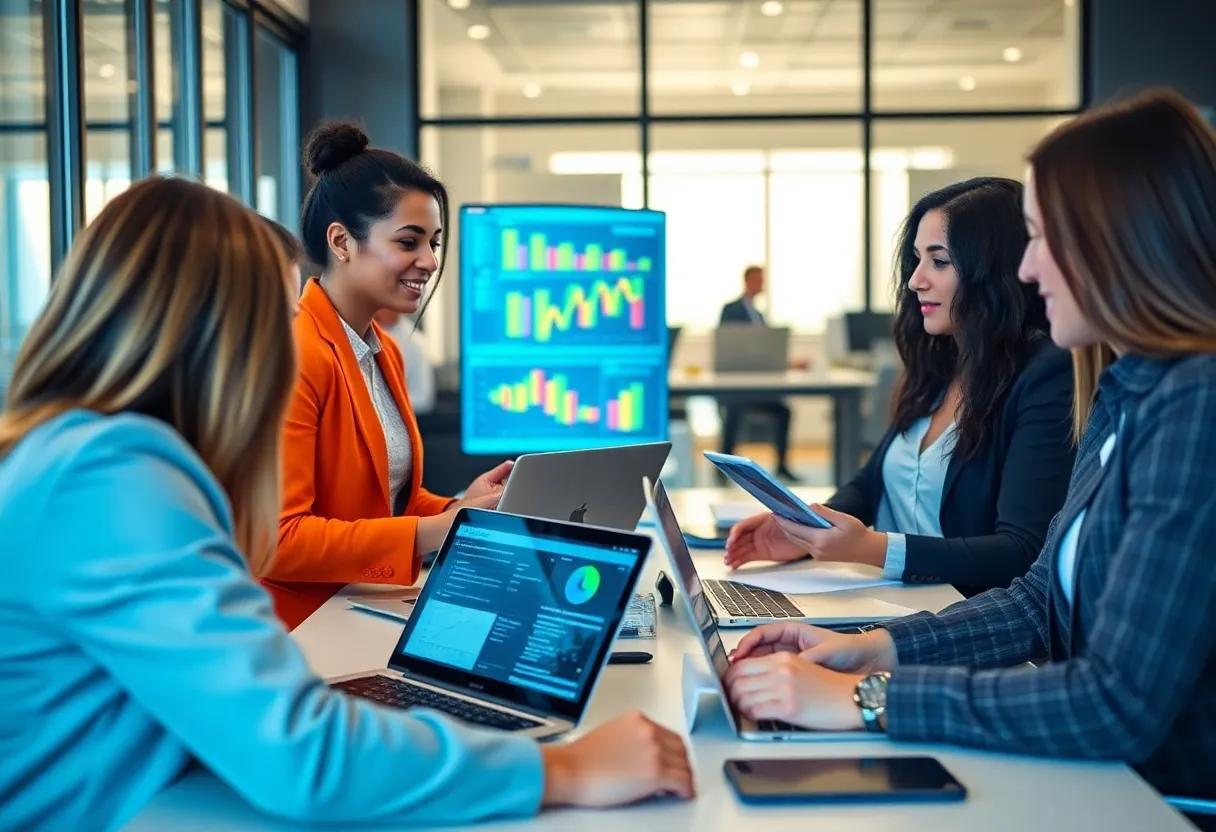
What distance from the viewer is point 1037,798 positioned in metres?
1.07

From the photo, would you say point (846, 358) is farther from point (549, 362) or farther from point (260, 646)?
point (260, 646)

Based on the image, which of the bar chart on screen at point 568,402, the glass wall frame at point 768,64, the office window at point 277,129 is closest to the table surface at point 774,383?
the glass wall frame at point 768,64

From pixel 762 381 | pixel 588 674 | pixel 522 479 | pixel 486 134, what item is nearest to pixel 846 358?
pixel 762 381

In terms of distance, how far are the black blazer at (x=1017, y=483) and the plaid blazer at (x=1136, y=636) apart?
2.24ft

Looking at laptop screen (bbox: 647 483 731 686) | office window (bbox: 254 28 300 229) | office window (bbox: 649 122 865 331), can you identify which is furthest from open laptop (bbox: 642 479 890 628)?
office window (bbox: 649 122 865 331)

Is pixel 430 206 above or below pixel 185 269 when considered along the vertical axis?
above

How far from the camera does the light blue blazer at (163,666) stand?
3.02 feet

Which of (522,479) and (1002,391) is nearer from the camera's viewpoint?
(522,479)

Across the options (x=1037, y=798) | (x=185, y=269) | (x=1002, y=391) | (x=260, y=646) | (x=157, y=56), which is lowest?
(x=1037, y=798)

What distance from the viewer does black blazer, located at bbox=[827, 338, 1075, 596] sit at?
6.50ft

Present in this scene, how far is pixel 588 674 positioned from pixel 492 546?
23 centimetres

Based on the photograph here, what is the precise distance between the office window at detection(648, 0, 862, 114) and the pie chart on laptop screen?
5937 mm

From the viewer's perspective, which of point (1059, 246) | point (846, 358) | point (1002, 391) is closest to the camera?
point (1059, 246)

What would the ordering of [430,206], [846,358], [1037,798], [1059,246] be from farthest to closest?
[846,358], [430,206], [1059,246], [1037,798]
